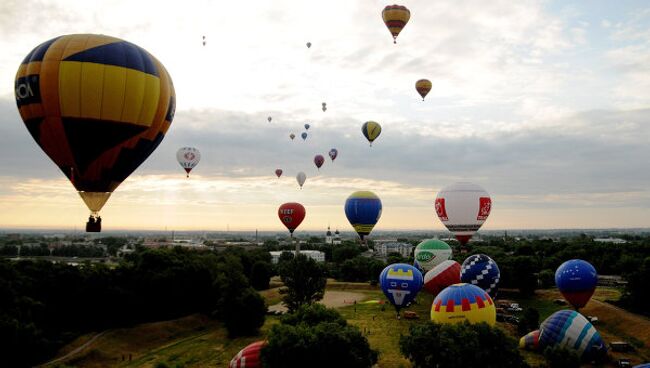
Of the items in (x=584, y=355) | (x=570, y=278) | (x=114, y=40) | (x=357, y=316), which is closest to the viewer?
(x=114, y=40)

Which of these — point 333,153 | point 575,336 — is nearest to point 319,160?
point 333,153

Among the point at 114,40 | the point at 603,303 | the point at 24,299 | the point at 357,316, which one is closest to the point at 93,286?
the point at 24,299

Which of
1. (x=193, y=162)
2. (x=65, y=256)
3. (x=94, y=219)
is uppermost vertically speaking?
(x=193, y=162)

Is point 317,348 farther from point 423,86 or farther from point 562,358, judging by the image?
point 423,86

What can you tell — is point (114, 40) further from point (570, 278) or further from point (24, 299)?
point (570, 278)

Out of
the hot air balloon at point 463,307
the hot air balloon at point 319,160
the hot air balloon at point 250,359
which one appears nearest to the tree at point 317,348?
the hot air balloon at point 250,359

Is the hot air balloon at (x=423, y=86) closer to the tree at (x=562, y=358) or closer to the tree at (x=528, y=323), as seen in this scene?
the tree at (x=528, y=323)
